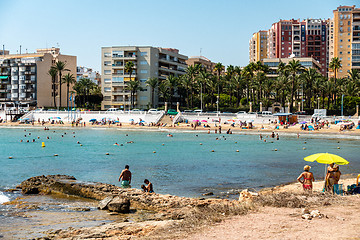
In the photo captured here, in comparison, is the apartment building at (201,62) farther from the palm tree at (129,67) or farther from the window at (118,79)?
the palm tree at (129,67)

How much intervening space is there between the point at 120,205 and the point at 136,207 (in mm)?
865

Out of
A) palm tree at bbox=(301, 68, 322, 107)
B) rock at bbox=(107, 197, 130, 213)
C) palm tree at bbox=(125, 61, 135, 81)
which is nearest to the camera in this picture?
rock at bbox=(107, 197, 130, 213)

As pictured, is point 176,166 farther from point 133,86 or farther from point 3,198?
point 133,86

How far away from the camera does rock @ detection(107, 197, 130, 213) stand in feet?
51.3

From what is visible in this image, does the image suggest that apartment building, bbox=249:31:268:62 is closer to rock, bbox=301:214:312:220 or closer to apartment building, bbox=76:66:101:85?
apartment building, bbox=76:66:101:85

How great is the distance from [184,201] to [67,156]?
28.4m

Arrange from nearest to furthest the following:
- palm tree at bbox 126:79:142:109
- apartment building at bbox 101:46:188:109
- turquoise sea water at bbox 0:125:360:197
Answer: turquoise sea water at bbox 0:125:360:197, palm tree at bbox 126:79:142:109, apartment building at bbox 101:46:188:109

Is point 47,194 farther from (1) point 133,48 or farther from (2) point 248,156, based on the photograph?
(1) point 133,48

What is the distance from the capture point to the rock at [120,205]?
15.6 meters

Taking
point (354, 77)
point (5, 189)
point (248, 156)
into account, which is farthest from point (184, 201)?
point (354, 77)

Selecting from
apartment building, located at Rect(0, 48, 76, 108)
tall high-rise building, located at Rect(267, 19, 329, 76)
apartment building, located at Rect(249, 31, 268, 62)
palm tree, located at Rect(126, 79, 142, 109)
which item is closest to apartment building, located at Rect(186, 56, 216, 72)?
apartment building, located at Rect(249, 31, 268, 62)

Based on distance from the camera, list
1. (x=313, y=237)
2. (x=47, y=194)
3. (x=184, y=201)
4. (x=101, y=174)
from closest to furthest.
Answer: (x=313, y=237), (x=184, y=201), (x=47, y=194), (x=101, y=174)

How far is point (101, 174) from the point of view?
2916 centimetres

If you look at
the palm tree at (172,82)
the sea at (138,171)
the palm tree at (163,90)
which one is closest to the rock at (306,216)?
the sea at (138,171)
